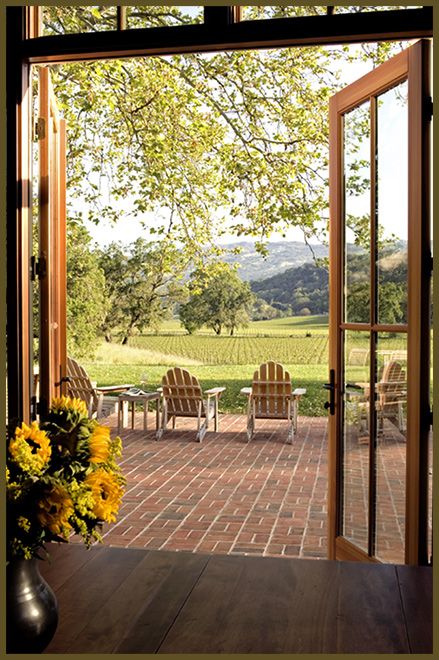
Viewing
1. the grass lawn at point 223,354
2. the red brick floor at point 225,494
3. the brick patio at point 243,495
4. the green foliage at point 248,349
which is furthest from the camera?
the green foliage at point 248,349

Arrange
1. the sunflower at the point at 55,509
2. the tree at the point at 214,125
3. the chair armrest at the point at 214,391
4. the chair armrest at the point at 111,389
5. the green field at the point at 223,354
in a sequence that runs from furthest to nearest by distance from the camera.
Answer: the green field at the point at 223,354
the chair armrest at the point at 111,389
the chair armrest at the point at 214,391
the tree at the point at 214,125
the sunflower at the point at 55,509

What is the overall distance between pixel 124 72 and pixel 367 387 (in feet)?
20.5

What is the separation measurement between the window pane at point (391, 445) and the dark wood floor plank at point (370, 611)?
1.22 metres

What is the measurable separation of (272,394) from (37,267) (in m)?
5.87

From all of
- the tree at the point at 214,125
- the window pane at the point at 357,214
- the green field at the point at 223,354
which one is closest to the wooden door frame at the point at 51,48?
the window pane at the point at 357,214

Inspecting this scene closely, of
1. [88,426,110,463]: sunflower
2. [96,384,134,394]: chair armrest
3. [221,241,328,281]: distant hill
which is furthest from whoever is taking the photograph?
[221,241,328,281]: distant hill

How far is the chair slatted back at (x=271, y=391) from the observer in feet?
28.4

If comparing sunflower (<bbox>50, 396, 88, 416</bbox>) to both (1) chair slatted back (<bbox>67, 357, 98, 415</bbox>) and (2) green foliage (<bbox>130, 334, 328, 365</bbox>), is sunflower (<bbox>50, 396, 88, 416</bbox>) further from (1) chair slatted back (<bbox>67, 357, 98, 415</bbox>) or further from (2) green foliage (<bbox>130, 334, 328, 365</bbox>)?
(2) green foliage (<bbox>130, 334, 328, 365</bbox>)

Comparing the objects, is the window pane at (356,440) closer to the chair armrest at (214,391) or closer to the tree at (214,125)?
the tree at (214,125)

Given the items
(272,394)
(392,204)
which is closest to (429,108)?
(392,204)

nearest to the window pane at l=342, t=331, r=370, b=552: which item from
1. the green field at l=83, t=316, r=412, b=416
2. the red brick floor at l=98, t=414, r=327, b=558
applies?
the red brick floor at l=98, t=414, r=327, b=558

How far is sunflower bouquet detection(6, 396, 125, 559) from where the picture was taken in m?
1.19

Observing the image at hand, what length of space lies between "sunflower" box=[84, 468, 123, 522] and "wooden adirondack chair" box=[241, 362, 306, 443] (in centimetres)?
736

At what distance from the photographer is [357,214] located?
3.36 m
